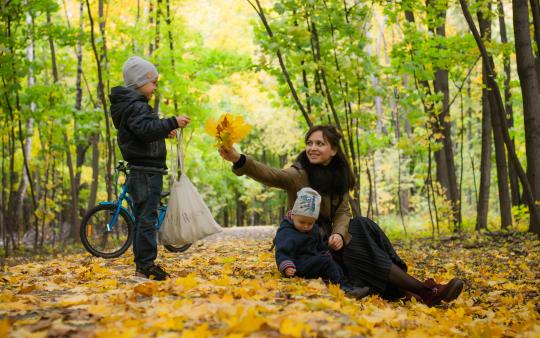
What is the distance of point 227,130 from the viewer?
3879 mm

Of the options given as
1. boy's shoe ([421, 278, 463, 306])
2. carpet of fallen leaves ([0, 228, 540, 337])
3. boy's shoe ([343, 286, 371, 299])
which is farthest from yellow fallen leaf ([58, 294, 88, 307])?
boy's shoe ([421, 278, 463, 306])

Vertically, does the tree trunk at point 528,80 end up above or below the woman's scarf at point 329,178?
above

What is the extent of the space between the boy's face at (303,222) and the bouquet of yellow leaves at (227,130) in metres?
0.82

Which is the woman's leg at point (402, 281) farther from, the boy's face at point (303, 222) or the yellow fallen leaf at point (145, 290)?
the yellow fallen leaf at point (145, 290)

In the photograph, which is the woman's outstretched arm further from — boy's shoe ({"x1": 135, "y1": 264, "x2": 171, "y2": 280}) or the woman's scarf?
boy's shoe ({"x1": 135, "y1": 264, "x2": 171, "y2": 280})

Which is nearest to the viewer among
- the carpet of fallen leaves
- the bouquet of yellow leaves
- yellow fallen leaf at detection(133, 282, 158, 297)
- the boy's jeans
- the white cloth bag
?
the carpet of fallen leaves

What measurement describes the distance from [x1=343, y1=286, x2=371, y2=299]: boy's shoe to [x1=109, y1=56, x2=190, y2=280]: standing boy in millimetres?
1597

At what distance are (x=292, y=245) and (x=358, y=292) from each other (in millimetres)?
628

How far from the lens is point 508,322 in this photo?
3598 millimetres

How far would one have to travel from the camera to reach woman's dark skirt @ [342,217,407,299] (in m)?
4.14

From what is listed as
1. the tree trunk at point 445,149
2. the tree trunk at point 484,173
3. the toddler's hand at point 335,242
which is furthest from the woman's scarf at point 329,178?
the tree trunk at point 484,173

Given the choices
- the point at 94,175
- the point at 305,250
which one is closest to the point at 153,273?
the point at 305,250

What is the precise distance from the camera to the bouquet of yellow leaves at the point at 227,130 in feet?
12.6

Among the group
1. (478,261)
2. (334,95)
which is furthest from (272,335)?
(334,95)
